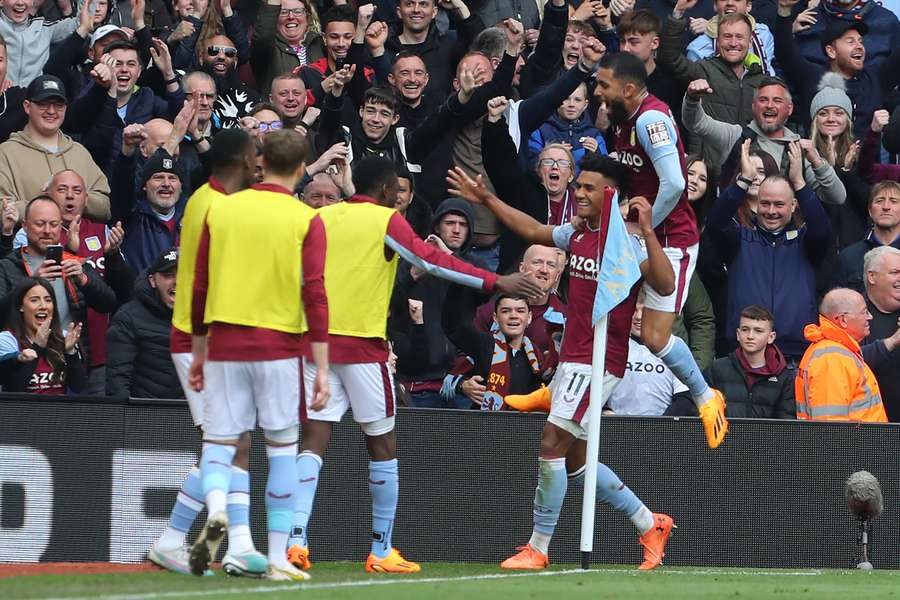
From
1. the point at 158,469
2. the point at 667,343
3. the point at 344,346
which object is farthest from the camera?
the point at 158,469

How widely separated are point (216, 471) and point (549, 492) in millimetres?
2581

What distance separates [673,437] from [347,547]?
2.47 metres

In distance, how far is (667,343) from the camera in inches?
404

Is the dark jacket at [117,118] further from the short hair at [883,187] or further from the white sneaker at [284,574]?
the white sneaker at [284,574]

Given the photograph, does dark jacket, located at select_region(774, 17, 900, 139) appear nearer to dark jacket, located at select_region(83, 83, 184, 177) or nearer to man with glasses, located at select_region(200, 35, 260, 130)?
man with glasses, located at select_region(200, 35, 260, 130)

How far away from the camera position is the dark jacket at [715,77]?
50.0 feet

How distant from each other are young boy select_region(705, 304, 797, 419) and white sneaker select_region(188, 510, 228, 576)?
17.8 ft

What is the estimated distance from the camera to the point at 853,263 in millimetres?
13625

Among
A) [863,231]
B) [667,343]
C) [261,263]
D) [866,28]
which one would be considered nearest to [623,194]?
[667,343]

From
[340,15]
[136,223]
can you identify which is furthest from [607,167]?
[340,15]

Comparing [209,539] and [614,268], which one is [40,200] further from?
[209,539]

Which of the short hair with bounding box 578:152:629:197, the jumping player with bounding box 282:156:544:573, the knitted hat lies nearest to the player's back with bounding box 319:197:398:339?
the jumping player with bounding box 282:156:544:573

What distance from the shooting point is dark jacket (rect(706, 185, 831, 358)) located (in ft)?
44.1

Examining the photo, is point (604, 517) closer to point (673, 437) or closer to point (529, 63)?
point (673, 437)
